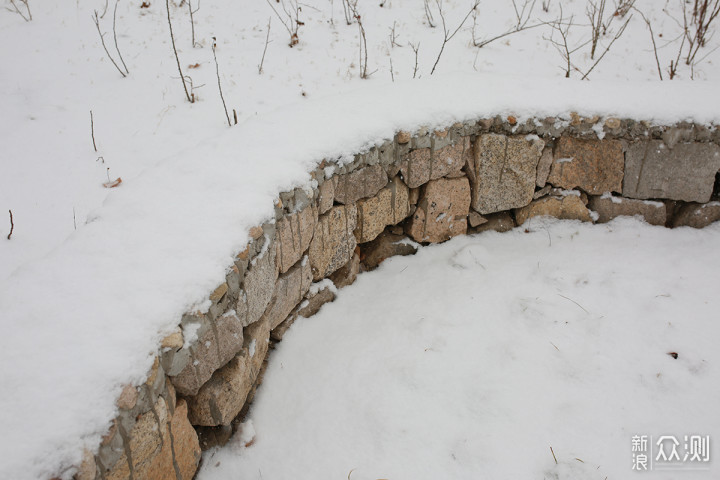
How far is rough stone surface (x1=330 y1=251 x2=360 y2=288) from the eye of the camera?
9.89 feet

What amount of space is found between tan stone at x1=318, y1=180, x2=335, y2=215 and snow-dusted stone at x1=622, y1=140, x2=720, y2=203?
208cm

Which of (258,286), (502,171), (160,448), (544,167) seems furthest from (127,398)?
(544,167)

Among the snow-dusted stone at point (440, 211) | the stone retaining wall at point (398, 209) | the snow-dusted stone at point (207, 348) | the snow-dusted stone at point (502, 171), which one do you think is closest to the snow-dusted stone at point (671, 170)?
the stone retaining wall at point (398, 209)

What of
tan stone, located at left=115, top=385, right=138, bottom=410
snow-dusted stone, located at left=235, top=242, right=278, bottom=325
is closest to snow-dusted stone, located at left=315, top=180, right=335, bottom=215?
snow-dusted stone, located at left=235, top=242, right=278, bottom=325

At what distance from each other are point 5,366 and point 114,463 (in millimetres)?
422

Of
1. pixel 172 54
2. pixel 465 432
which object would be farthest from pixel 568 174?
pixel 172 54

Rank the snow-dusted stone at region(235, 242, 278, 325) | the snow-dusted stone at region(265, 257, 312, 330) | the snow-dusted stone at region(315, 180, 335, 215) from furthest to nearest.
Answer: the snow-dusted stone at region(315, 180, 335, 215)
the snow-dusted stone at region(265, 257, 312, 330)
the snow-dusted stone at region(235, 242, 278, 325)

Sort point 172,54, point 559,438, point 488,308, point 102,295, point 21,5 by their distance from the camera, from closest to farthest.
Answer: point 102,295
point 559,438
point 488,308
point 172,54
point 21,5

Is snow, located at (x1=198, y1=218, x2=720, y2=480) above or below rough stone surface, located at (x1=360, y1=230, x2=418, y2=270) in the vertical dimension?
below

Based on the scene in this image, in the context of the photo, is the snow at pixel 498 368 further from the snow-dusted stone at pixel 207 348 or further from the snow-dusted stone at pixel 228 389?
the snow-dusted stone at pixel 207 348

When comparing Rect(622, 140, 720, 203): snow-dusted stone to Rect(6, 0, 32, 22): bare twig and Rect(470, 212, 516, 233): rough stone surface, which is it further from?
Rect(6, 0, 32, 22): bare twig

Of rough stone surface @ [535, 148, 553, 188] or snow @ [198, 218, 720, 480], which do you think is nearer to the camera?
snow @ [198, 218, 720, 480]

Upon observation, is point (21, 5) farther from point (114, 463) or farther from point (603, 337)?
→ point (603, 337)

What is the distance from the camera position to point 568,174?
11.0 ft
